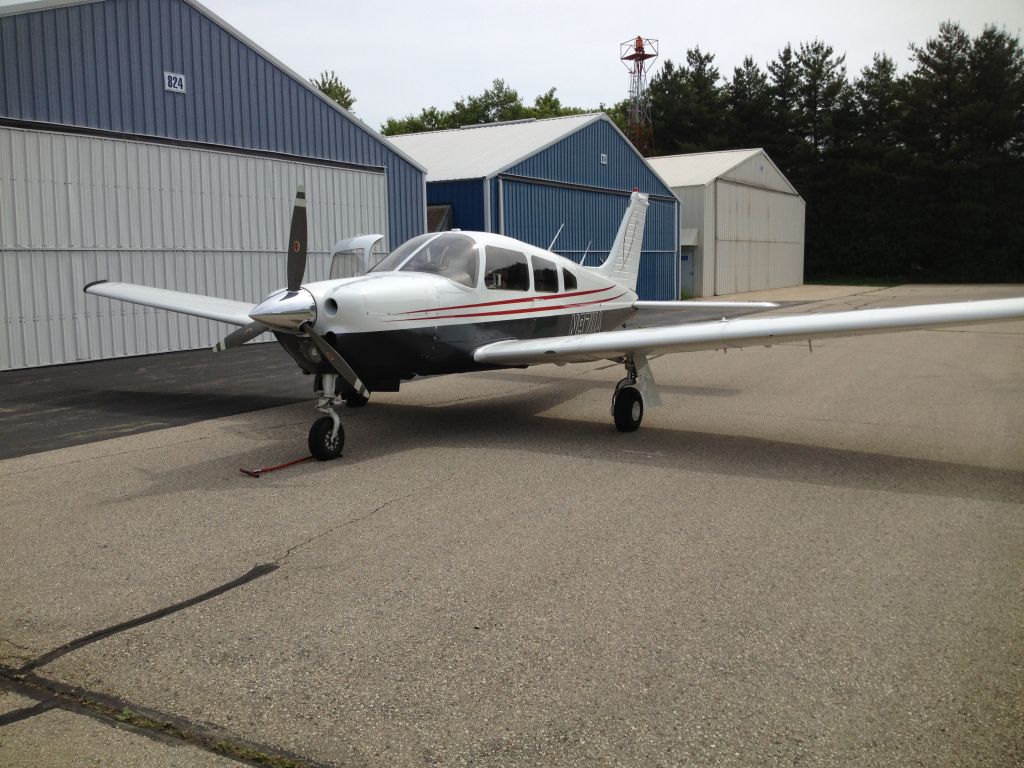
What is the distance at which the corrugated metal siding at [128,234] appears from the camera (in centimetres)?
1449

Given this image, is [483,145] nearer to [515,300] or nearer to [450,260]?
[515,300]

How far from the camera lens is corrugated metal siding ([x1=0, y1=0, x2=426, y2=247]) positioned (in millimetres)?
14438

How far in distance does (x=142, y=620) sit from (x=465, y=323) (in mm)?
5354

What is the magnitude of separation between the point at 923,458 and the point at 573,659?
17.8 feet

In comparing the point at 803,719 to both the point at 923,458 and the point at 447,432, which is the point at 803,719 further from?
the point at 447,432

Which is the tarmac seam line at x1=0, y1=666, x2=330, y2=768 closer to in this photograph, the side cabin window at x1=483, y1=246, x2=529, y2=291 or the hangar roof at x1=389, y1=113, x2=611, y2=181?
the side cabin window at x1=483, y1=246, x2=529, y2=291

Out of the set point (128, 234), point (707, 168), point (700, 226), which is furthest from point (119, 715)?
point (707, 168)

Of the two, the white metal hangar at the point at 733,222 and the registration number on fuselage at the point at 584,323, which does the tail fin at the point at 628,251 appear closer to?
the registration number on fuselage at the point at 584,323

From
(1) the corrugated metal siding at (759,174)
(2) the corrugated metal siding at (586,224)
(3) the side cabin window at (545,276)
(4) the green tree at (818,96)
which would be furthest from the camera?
(4) the green tree at (818,96)

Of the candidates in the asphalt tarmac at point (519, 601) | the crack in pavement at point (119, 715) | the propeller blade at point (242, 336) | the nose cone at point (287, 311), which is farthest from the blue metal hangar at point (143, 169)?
the crack in pavement at point (119, 715)

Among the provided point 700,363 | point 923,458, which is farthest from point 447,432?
point 700,363

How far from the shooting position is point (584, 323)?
11.4 meters

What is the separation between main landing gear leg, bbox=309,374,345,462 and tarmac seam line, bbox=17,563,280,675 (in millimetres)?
2796

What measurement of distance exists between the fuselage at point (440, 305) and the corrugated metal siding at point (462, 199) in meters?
13.8
